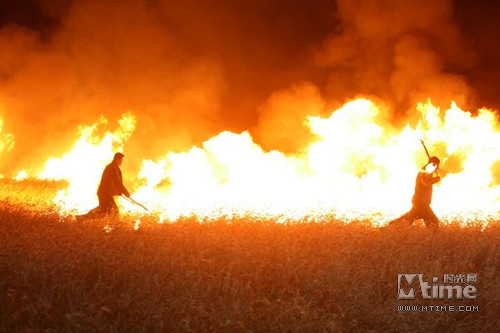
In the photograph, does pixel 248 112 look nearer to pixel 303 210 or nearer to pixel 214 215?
pixel 303 210

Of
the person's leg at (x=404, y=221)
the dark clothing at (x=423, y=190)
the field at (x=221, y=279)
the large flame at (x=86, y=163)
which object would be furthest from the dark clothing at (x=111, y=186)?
the dark clothing at (x=423, y=190)

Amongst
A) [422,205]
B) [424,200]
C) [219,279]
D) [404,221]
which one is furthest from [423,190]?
[219,279]

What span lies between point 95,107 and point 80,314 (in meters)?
19.7

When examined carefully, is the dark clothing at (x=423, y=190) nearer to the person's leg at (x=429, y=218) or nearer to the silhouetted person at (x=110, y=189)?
the person's leg at (x=429, y=218)

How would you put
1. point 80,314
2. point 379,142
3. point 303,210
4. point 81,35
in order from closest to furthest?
point 80,314 → point 303,210 → point 379,142 → point 81,35

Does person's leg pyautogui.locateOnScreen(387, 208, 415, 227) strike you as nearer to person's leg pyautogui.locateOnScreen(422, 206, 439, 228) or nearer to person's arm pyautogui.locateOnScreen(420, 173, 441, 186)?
person's leg pyautogui.locateOnScreen(422, 206, 439, 228)

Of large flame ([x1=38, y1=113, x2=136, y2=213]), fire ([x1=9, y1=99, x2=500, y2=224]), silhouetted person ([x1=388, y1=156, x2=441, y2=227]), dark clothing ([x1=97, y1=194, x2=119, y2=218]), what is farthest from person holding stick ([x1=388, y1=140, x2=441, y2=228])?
large flame ([x1=38, y1=113, x2=136, y2=213])

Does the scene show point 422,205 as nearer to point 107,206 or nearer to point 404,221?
point 404,221

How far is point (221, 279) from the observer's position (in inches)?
222

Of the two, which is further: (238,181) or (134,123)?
(134,123)

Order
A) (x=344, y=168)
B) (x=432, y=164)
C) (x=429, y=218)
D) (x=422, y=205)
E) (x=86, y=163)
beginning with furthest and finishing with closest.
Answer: (x=86, y=163), (x=344, y=168), (x=432, y=164), (x=422, y=205), (x=429, y=218)

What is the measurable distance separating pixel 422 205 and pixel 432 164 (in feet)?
2.77

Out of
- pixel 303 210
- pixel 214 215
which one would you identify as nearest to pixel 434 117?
pixel 303 210

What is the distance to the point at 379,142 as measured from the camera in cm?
1527
